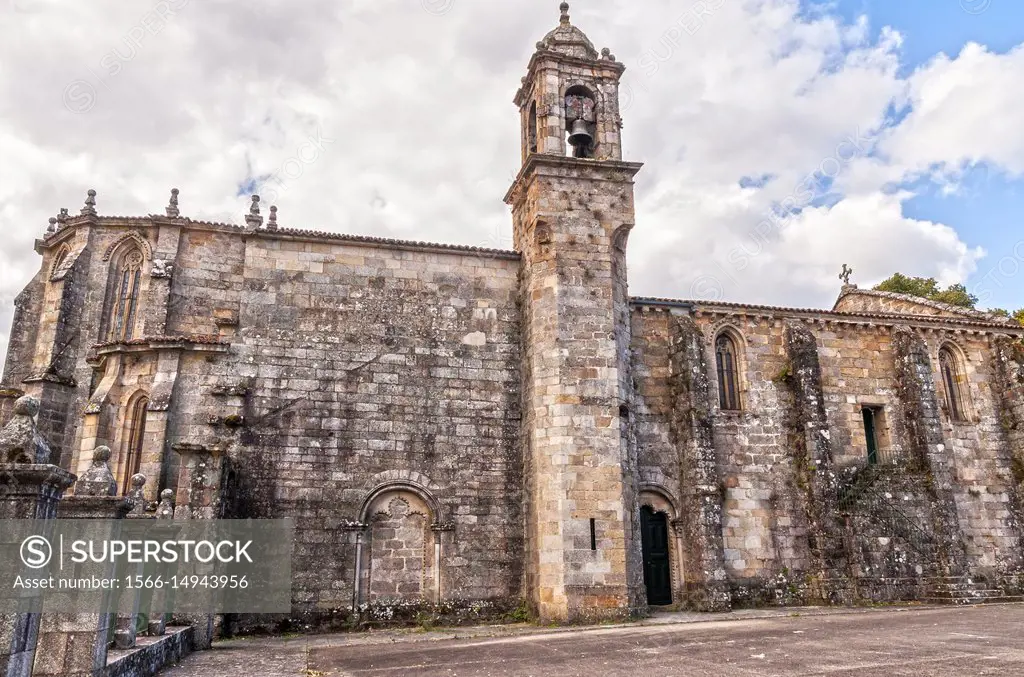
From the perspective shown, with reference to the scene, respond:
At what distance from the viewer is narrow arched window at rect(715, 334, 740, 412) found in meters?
21.5

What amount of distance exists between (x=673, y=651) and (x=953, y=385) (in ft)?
55.6

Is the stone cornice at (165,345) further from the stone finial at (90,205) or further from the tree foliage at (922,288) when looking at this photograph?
the tree foliage at (922,288)

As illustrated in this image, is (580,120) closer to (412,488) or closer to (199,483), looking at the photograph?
(412,488)

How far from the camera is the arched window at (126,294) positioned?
18.6 metres

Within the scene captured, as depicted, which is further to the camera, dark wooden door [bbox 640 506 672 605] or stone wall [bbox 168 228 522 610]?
dark wooden door [bbox 640 506 672 605]

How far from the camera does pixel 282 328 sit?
1836cm

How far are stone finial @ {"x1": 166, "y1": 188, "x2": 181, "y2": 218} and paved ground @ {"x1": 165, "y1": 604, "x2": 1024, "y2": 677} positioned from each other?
34.2 ft

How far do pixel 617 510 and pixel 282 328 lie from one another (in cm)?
908

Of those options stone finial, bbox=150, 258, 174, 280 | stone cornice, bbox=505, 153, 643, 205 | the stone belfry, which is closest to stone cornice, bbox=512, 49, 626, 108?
the stone belfry

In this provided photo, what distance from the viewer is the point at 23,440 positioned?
669 cm

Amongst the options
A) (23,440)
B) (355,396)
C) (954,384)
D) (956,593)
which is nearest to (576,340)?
(355,396)

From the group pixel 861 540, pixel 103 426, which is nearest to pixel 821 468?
pixel 861 540

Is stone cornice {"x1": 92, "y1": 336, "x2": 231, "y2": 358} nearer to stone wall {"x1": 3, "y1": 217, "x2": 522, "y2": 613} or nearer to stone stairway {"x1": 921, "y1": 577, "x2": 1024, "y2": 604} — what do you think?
stone wall {"x1": 3, "y1": 217, "x2": 522, "y2": 613}

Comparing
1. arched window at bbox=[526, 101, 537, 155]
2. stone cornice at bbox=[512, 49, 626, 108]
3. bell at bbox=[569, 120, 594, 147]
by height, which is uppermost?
stone cornice at bbox=[512, 49, 626, 108]
